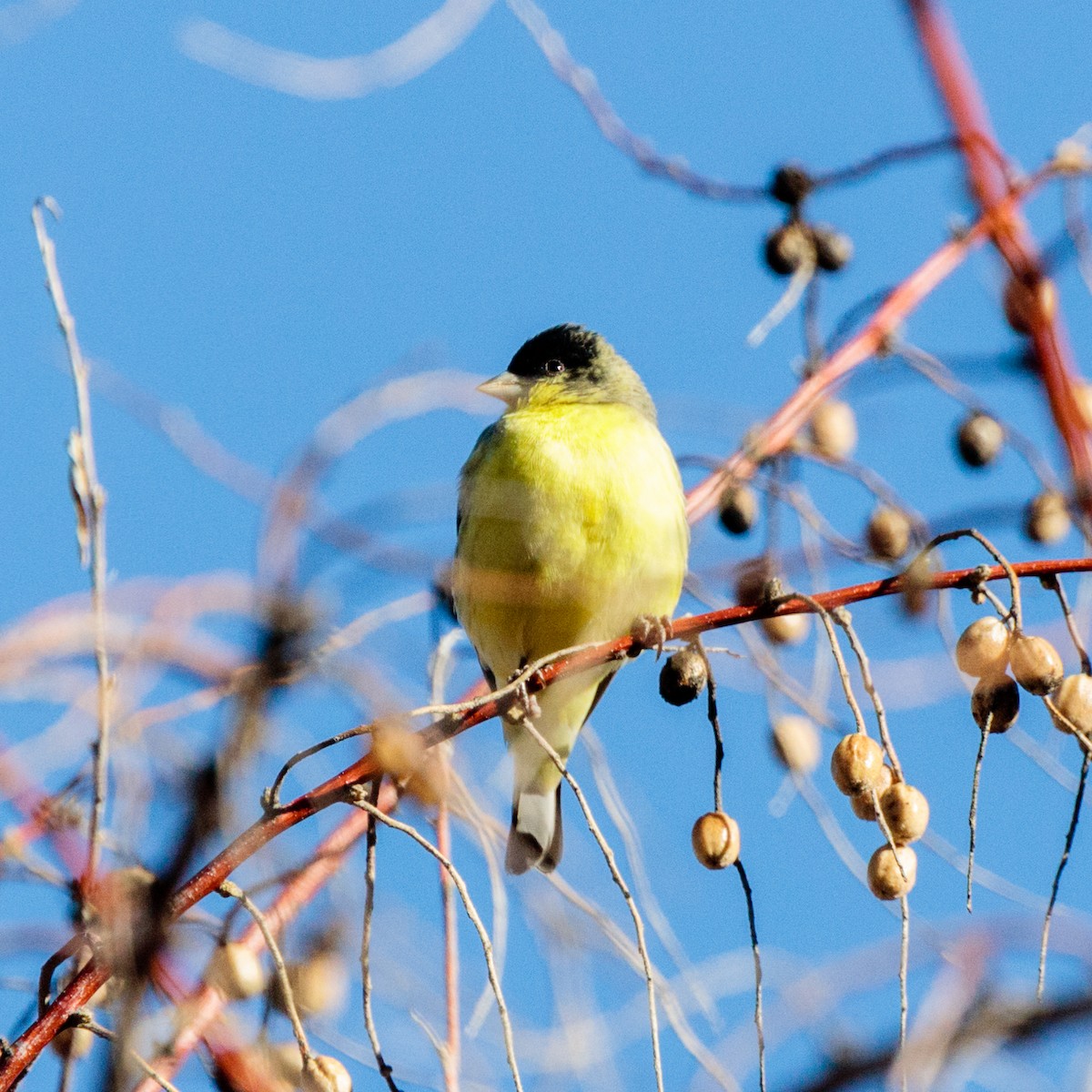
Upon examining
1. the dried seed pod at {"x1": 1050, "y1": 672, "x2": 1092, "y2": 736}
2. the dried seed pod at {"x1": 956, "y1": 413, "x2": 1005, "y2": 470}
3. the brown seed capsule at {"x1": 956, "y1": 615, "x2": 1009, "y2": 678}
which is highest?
the dried seed pod at {"x1": 956, "y1": 413, "x2": 1005, "y2": 470}

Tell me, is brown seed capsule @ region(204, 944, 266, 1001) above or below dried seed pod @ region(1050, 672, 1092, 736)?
below

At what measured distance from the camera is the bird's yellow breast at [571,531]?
3734mm

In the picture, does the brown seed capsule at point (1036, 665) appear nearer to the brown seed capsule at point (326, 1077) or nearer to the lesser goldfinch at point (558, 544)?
the brown seed capsule at point (326, 1077)

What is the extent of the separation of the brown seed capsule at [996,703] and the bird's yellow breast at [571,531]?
1.85m

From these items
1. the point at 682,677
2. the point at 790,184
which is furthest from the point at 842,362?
the point at 682,677

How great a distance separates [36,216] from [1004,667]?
124 centimetres

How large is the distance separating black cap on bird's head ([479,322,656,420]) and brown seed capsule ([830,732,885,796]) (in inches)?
104

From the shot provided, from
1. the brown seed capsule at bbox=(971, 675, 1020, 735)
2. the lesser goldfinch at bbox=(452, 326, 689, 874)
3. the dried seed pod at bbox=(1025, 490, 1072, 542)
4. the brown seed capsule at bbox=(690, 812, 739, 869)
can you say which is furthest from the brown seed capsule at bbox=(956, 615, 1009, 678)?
the lesser goldfinch at bbox=(452, 326, 689, 874)

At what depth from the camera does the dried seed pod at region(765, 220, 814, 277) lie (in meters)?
3.06

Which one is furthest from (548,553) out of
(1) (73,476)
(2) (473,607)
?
(1) (73,476)

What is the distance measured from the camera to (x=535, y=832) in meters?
3.84

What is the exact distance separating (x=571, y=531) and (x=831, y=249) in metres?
0.97

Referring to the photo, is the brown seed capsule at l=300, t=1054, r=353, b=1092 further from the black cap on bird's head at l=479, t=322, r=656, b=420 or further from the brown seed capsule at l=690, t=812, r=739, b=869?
the black cap on bird's head at l=479, t=322, r=656, b=420

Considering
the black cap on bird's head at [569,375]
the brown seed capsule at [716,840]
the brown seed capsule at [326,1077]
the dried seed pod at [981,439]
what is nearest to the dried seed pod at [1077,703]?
the brown seed capsule at [716,840]
